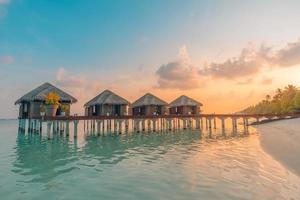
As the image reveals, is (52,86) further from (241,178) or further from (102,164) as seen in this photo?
(241,178)

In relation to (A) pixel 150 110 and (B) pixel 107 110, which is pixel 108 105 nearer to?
(B) pixel 107 110

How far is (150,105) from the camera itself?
101 ft

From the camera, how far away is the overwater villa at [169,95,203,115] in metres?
34.2

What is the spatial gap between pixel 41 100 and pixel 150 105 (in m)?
14.1

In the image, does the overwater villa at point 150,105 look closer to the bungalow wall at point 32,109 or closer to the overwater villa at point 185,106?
the overwater villa at point 185,106

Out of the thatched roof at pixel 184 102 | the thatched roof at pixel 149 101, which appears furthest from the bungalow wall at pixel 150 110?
the thatched roof at pixel 184 102

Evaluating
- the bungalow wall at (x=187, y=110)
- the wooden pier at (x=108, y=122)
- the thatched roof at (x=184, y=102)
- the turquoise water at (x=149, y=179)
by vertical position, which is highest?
the thatched roof at (x=184, y=102)

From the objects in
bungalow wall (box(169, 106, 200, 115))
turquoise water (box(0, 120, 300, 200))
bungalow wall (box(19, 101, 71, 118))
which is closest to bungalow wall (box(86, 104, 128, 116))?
bungalow wall (box(19, 101, 71, 118))

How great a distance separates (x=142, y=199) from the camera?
562 cm

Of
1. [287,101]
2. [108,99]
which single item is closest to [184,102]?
[108,99]

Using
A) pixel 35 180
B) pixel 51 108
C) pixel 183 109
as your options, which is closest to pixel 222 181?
pixel 35 180

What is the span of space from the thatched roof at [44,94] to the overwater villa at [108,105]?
276 cm

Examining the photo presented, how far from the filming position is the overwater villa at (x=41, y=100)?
24.0 m

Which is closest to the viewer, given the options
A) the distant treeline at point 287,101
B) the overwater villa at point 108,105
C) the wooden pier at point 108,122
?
the wooden pier at point 108,122
